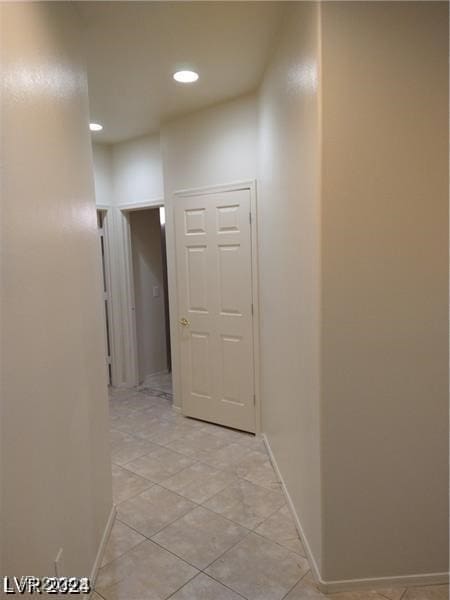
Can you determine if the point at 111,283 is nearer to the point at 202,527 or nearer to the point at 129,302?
the point at 129,302

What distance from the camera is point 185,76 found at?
284 cm

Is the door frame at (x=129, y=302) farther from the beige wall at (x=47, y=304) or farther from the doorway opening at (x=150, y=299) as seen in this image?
the beige wall at (x=47, y=304)

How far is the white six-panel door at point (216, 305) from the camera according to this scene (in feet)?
11.3

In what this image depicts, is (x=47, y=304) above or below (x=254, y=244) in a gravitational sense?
below

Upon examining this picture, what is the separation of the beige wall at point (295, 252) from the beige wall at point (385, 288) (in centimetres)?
8

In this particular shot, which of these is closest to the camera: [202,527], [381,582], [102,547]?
[381,582]

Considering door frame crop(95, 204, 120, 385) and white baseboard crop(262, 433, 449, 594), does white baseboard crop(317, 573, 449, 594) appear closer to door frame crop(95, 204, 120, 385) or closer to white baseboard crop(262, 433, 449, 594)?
white baseboard crop(262, 433, 449, 594)

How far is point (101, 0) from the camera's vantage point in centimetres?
199

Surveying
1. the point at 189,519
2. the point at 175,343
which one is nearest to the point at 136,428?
the point at 175,343

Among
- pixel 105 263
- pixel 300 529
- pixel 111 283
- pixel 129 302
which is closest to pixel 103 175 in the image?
pixel 105 263

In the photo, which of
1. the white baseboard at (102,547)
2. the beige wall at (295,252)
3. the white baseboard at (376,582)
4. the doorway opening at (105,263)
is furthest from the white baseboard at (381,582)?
the doorway opening at (105,263)

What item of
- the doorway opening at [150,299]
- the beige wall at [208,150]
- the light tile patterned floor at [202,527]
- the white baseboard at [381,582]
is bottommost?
the light tile patterned floor at [202,527]

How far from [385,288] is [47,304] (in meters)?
1.33

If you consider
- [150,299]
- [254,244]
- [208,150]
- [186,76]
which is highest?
[186,76]
